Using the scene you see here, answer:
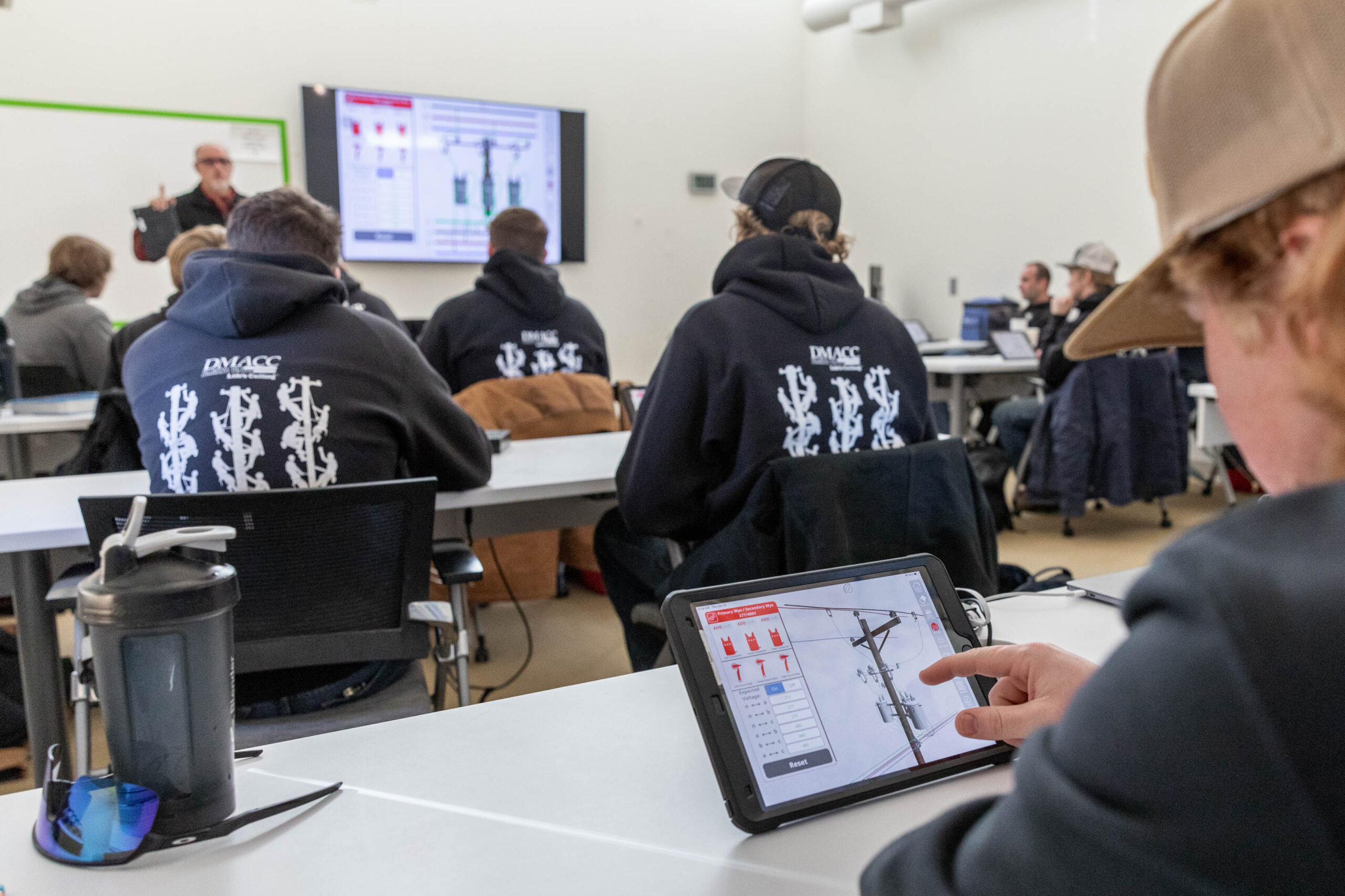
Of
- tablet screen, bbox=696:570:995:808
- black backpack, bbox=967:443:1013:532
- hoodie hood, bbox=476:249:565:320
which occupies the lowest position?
black backpack, bbox=967:443:1013:532

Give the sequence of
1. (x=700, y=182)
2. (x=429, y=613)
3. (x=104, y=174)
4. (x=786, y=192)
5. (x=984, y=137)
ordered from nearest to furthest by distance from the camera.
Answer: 1. (x=429, y=613)
2. (x=786, y=192)
3. (x=104, y=174)
4. (x=984, y=137)
5. (x=700, y=182)

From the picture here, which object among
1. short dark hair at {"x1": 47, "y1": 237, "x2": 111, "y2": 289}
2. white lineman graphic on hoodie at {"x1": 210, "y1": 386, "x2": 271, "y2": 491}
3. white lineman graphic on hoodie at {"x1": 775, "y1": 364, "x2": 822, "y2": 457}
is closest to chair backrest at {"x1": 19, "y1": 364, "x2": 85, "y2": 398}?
short dark hair at {"x1": 47, "y1": 237, "x2": 111, "y2": 289}

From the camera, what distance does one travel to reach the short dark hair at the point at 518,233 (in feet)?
11.5

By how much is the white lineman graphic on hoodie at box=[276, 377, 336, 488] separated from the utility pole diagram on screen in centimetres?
426

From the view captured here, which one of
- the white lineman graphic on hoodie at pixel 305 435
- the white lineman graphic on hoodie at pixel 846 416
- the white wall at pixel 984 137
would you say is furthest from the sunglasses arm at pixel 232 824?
the white wall at pixel 984 137

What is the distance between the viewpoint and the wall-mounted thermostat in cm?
698

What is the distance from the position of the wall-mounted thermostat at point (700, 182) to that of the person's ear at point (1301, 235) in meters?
6.80

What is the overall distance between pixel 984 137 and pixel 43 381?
18.0ft

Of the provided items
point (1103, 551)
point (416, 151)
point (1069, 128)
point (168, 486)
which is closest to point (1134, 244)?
point (1069, 128)

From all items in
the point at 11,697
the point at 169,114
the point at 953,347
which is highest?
the point at 169,114

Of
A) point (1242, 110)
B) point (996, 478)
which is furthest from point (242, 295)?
point (996, 478)

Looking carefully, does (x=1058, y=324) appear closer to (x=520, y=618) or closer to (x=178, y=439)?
(x=520, y=618)

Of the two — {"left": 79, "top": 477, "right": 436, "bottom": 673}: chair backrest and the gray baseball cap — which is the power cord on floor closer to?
{"left": 79, "top": 477, "right": 436, "bottom": 673}: chair backrest

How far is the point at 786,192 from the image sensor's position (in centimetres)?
199
